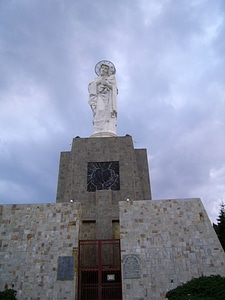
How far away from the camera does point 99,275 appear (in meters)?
12.4

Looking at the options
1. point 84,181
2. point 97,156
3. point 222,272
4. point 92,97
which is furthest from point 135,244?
point 92,97

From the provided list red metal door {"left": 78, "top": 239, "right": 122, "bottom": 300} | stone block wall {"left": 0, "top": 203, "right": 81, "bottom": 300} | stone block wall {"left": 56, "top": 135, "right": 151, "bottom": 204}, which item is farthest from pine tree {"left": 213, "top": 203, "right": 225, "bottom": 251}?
stone block wall {"left": 0, "top": 203, "right": 81, "bottom": 300}

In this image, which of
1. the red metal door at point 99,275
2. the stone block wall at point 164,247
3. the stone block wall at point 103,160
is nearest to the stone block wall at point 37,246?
the red metal door at point 99,275

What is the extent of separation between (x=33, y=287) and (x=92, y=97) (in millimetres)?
13477

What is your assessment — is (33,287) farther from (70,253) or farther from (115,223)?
(115,223)

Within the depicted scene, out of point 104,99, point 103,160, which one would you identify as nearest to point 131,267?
point 103,160

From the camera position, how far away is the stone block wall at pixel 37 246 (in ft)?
39.2

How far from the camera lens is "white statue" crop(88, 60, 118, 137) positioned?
66.5ft

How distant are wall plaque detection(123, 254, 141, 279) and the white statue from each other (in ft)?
30.3

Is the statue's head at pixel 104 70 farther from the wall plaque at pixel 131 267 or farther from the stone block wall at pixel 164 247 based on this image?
the wall plaque at pixel 131 267

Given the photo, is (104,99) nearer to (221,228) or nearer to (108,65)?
(108,65)

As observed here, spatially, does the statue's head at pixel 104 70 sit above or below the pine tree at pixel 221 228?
above

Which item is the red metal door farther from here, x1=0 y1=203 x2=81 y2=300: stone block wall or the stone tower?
x1=0 y1=203 x2=81 y2=300: stone block wall

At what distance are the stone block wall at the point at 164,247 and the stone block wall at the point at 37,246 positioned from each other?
7.39 ft
